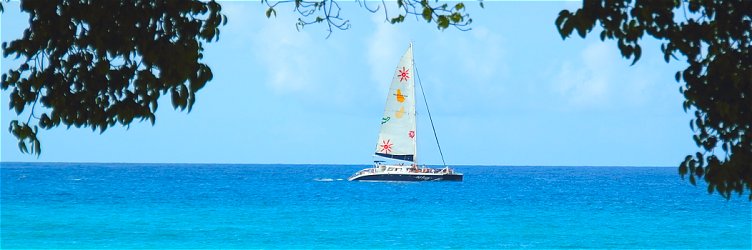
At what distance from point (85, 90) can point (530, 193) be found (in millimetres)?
69701

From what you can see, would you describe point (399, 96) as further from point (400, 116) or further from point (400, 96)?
point (400, 116)

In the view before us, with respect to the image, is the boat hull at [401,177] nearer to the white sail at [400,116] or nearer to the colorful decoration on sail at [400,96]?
the white sail at [400,116]

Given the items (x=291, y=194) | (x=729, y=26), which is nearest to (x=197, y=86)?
(x=729, y=26)

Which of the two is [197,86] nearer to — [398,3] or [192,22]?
[192,22]

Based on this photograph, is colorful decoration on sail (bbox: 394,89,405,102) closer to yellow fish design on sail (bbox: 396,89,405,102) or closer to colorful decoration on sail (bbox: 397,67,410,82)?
yellow fish design on sail (bbox: 396,89,405,102)

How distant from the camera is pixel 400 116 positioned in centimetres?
6031

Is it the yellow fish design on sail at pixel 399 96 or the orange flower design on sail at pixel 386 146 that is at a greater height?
the yellow fish design on sail at pixel 399 96

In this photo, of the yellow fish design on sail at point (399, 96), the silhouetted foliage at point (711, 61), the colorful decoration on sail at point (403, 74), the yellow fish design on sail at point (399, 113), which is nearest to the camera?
the silhouetted foliage at point (711, 61)

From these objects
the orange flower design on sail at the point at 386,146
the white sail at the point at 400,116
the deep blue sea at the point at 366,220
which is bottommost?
the deep blue sea at the point at 366,220

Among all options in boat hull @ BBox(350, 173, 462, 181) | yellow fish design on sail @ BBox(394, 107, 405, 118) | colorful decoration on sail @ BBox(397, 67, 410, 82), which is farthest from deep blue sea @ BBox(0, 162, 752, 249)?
colorful decoration on sail @ BBox(397, 67, 410, 82)

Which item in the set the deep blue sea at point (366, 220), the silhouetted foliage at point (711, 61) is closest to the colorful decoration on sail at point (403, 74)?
the deep blue sea at point (366, 220)

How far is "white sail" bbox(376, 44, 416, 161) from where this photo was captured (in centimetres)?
5931

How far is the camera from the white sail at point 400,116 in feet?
195

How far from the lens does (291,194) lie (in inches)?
2729
